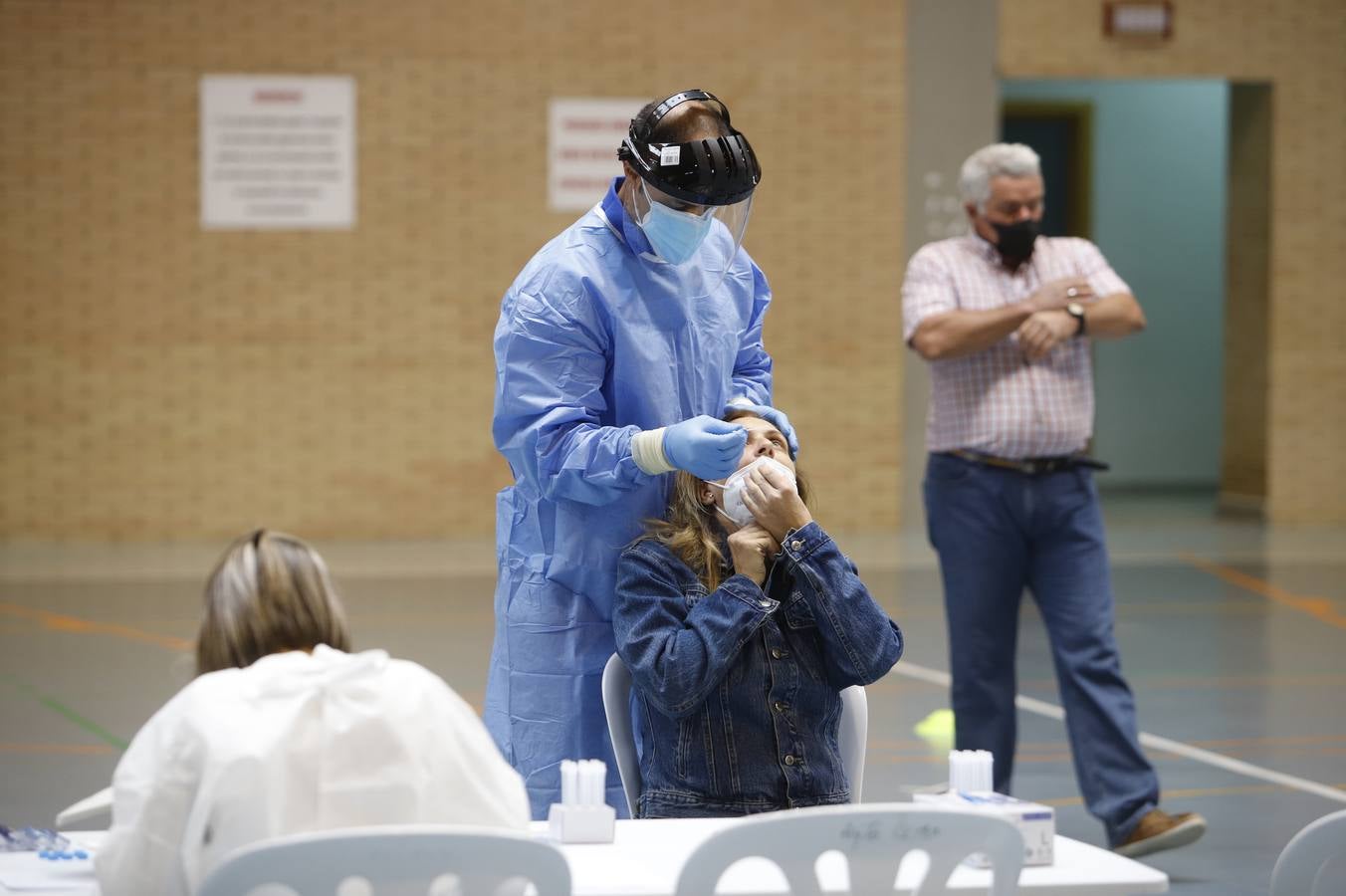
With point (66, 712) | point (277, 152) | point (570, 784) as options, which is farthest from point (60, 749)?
point (277, 152)

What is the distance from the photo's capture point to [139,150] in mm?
10906

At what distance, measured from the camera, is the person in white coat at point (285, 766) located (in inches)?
77.8

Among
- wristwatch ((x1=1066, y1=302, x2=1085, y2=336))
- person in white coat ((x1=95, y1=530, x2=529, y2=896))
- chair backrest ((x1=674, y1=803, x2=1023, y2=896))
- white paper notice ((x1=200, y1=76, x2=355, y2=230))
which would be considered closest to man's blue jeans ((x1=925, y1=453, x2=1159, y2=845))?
wristwatch ((x1=1066, y1=302, x2=1085, y2=336))

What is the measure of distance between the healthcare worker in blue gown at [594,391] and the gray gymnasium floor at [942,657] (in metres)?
2.04

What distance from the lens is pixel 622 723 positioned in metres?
3.17

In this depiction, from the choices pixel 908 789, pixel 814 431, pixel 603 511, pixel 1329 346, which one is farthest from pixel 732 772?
pixel 1329 346

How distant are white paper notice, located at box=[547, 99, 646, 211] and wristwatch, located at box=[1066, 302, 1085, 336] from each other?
22.1 feet

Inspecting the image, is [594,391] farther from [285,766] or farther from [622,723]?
[285,766]

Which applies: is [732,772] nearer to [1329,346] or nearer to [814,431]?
[814,431]

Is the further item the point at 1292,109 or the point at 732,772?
the point at 1292,109

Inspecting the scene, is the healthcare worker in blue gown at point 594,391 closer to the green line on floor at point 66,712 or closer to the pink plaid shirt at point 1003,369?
the pink plaid shirt at point 1003,369

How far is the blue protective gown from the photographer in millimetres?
3277

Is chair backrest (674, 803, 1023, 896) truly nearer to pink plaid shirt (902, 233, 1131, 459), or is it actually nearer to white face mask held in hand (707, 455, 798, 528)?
white face mask held in hand (707, 455, 798, 528)

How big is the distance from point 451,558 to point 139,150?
3.50 metres
